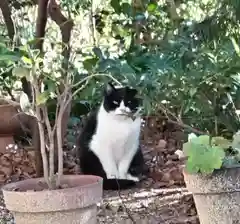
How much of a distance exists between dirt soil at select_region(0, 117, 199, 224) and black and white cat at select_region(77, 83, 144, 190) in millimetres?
94

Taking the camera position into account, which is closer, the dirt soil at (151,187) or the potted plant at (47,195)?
the potted plant at (47,195)

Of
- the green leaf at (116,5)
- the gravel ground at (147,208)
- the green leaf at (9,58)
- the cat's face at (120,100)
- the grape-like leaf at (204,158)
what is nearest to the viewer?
the green leaf at (9,58)

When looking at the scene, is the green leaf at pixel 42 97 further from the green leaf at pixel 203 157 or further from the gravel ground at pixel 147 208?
the gravel ground at pixel 147 208

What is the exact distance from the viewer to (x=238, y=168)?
1.94 m

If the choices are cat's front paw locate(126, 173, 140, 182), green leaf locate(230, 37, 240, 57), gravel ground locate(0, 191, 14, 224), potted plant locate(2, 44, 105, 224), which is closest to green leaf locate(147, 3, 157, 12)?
green leaf locate(230, 37, 240, 57)

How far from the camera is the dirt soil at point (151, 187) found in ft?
7.36

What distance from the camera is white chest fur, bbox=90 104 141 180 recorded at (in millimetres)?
2824

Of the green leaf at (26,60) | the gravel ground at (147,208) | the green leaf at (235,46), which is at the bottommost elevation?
the gravel ground at (147,208)

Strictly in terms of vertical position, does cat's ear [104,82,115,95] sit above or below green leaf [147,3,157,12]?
below

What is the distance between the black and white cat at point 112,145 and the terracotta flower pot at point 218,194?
0.80 m

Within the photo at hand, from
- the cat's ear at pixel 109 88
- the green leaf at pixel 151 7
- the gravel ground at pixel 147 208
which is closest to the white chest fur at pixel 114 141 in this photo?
the cat's ear at pixel 109 88

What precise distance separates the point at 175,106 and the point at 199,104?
143mm

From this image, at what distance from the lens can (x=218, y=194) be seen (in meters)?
1.96

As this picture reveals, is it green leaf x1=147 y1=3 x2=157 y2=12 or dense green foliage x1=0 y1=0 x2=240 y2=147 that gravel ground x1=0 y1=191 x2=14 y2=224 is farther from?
green leaf x1=147 y1=3 x2=157 y2=12
